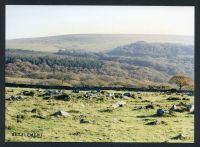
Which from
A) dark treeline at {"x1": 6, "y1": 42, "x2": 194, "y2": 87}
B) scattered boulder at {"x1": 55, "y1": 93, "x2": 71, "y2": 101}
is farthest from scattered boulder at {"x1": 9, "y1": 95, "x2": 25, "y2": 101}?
scattered boulder at {"x1": 55, "y1": 93, "x2": 71, "y2": 101}

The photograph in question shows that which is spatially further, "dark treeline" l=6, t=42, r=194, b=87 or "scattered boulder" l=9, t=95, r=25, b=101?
"dark treeline" l=6, t=42, r=194, b=87

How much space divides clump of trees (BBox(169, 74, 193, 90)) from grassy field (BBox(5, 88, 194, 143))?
0.68 ft

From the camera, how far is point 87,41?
1005cm

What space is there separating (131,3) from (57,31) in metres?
1.44

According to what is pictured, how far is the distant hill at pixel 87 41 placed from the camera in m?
10.0

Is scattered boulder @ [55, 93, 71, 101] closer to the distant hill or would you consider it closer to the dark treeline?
the dark treeline

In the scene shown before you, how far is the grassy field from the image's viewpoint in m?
9.85

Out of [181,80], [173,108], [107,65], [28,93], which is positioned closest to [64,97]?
[28,93]

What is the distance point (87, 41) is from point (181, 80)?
186 cm

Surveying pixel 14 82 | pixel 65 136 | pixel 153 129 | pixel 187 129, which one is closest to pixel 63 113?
pixel 65 136

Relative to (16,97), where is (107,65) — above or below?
above

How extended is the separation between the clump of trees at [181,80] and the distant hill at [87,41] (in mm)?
619

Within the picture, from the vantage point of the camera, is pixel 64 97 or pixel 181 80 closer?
pixel 64 97

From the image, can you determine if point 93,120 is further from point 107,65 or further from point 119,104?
point 107,65
